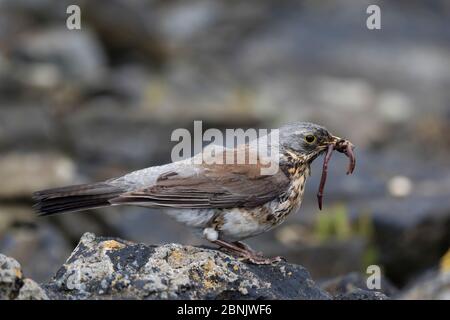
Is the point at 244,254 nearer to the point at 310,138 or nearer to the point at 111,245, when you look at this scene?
the point at 111,245

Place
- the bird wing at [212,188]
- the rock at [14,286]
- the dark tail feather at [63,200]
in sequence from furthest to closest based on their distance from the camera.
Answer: the bird wing at [212,188], the dark tail feather at [63,200], the rock at [14,286]

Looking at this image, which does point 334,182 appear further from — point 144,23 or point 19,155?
point 144,23

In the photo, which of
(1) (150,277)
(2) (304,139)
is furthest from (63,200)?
(2) (304,139)

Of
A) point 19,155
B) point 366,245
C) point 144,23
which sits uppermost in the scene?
point 144,23

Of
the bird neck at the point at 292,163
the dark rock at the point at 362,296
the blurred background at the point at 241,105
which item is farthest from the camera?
the blurred background at the point at 241,105

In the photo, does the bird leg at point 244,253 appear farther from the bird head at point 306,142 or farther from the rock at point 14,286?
the rock at point 14,286

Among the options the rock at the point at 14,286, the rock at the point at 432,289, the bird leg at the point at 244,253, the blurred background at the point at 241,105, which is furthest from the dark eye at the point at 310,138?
the rock at the point at 14,286

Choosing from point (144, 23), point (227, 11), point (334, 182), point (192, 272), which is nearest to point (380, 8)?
point (227, 11)
